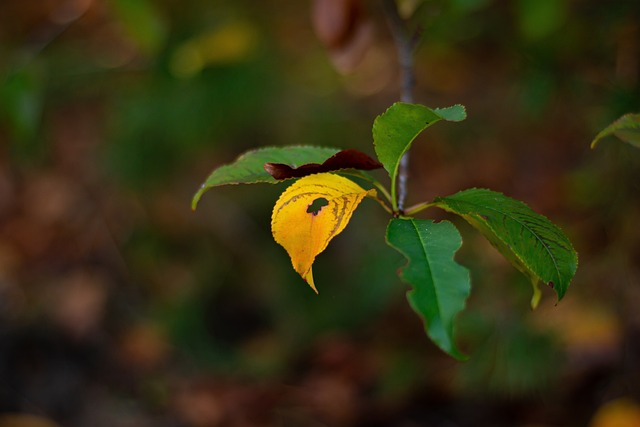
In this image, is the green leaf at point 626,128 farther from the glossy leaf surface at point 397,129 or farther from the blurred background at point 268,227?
the blurred background at point 268,227

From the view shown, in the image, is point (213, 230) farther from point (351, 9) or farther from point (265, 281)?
point (351, 9)

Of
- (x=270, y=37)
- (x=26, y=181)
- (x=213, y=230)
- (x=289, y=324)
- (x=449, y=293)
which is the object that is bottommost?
(x=289, y=324)

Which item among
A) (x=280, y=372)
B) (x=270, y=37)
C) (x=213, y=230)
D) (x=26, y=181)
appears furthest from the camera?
(x=26, y=181)

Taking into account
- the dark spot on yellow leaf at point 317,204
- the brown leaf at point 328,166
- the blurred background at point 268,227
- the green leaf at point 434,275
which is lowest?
the blurred background at point 268,227

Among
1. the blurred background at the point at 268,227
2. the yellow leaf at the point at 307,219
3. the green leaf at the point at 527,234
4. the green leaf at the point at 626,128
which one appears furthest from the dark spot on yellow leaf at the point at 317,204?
the blurred background at the point at 268,227

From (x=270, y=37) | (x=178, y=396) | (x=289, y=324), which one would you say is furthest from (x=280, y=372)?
(x=270, y=37)

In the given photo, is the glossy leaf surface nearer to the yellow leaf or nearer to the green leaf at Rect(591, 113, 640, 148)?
the yellow leaf
